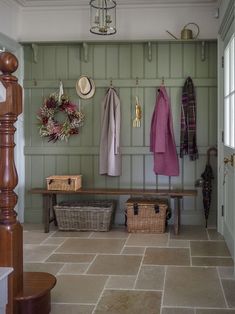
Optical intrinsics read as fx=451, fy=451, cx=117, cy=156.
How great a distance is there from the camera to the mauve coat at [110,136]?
520 centimetres

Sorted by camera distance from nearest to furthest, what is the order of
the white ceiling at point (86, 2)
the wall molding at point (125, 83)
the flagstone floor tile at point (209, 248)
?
the flagstone floor tile at point (209, 248) < the white ceiling at point (86, 2) < the wall molding at point (125, 83)

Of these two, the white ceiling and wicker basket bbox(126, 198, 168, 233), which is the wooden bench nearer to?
wicker basket bbox(126, 198, 168, 233)

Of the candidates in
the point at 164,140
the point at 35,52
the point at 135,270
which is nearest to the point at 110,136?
the point at 164,140

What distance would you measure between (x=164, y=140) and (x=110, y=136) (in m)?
0.62

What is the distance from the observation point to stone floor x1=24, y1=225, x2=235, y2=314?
3.00 m

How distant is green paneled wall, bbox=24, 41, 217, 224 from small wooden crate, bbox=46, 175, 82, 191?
1.24ft

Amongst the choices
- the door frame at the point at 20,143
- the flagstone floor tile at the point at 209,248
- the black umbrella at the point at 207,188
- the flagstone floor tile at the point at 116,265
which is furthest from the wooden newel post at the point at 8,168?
the black umbrella at the point at 207,188

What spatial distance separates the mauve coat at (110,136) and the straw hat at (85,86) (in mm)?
213

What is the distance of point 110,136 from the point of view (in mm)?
5184

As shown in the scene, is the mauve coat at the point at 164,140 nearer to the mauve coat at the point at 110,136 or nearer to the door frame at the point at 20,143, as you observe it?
the mauve coat at the point at 110,136

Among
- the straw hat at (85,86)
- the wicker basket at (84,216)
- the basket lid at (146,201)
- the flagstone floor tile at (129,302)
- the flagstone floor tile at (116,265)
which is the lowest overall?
the flagstone floor tile at (129,302)

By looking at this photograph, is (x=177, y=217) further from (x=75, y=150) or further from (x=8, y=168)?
(x=8, y=168)

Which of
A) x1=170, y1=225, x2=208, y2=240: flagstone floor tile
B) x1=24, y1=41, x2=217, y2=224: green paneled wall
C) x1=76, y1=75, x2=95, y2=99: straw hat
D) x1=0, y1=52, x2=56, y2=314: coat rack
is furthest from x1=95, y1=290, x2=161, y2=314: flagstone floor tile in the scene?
x1=76, y1=75, x2=95, y2=99: straw hat

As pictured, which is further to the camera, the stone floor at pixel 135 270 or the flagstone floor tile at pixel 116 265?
the flagstone floor tile at pixel 116 265
